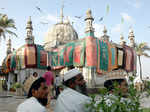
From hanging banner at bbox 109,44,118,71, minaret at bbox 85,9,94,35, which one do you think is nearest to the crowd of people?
minaret at bbox 85,9,94,35

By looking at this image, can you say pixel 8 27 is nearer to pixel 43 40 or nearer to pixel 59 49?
pixel 59 49

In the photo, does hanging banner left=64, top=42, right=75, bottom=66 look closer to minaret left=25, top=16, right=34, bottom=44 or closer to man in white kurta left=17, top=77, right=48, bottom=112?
minaret left=25, top=16, right=34, bottom=44

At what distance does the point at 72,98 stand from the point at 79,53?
17.7 meters

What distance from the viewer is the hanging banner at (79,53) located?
20.1 m

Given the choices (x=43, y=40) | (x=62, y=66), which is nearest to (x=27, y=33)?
(x=62, y=66)

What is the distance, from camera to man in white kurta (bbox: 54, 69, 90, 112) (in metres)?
2.60

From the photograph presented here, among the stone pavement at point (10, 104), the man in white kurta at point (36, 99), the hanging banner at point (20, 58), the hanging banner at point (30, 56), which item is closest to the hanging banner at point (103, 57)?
the hanging banner at point (30, 56)

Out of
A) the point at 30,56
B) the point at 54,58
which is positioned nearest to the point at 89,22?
the point at 54,58

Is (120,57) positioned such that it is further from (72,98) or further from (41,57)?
(72,98)

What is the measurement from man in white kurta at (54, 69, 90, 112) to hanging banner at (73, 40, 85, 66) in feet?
55.8

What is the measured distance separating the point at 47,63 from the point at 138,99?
77.7ft

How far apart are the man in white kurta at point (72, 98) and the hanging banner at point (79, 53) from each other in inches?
670

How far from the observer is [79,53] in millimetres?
20375

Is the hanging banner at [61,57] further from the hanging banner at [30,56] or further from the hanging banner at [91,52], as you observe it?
the hanging banner at [91,52]
